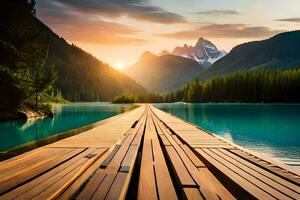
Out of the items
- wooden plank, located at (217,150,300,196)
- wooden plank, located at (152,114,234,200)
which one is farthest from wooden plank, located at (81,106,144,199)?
wooden plank, located at (217,150,300,196)

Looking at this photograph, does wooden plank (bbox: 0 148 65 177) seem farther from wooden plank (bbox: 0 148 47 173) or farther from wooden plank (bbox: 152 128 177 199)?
wooden plank (bbox: 152 128 177 199)

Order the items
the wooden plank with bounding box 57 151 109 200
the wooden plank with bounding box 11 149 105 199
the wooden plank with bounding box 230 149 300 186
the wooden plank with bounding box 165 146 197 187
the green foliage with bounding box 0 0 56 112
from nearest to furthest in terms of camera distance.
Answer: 1. the wooden plank with bounding box 11 149 105 199
2. the wooden plank with bounding box 57 151 109 200
3. the wooden plank with bounding box 165 146 197 187
4. the wooden plank with bounding box 230 149 300 186
5. the green foliage with bounding box 0 0 56 112

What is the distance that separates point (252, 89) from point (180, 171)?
5153 inches

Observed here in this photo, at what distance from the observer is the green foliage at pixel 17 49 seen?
33125mm

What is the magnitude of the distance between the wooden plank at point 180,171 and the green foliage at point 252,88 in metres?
122

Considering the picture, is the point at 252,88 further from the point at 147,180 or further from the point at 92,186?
the point at 92,186

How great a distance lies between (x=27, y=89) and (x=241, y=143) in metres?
28.0

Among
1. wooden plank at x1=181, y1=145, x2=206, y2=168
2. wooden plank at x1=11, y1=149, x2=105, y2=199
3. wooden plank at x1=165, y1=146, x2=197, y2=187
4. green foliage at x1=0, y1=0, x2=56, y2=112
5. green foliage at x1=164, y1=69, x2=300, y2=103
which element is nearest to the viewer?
wooden plank at x1=11, y1=149, x2=105, y2=199

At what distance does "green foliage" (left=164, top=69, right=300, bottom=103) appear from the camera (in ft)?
393

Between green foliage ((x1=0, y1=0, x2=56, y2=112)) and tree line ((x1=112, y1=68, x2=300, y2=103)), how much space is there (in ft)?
347

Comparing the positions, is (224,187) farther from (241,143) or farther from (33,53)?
(33,53)

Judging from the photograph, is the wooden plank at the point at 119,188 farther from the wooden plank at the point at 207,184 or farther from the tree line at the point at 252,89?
the tree line at the point at 252,89

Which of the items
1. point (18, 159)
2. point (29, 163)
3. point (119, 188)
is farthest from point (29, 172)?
point (119, 188)

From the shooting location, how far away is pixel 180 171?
7645 mm
